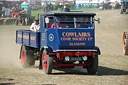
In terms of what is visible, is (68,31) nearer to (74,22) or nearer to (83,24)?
(74,22)

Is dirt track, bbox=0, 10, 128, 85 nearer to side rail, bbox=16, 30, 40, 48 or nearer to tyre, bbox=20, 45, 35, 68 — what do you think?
tyre, bbox=20, 45, 35, 68

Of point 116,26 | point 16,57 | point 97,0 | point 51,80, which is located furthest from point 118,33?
point 97,0

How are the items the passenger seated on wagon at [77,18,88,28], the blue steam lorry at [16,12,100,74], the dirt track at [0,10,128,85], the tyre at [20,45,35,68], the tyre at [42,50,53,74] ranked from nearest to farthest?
the dirt track at [0,10,128,85] → the tyre at [42,50,53,74] → the blue steam lorry at [16,12,100,74] → the passenger seated on wagon at [77,18,88,28] → the tyre at [20,45,35,68]

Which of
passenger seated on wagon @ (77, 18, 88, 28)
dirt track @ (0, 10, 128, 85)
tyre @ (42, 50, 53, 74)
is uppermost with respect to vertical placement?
passenger seated on wagon @ (77, 18, 88, 28)

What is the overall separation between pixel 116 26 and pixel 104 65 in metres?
19.6

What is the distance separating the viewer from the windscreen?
12.6 metres

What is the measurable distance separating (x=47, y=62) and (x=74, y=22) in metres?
1.66

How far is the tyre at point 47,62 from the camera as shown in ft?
39.7

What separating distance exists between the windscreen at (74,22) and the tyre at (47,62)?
1064mm

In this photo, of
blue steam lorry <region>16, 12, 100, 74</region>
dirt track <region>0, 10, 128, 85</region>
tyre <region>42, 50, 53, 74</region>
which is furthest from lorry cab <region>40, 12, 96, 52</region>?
dirt track <region>0, 10, 128, 85</region>

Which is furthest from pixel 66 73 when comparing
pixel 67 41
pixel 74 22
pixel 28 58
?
pixel 28 58

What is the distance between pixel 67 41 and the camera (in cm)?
1227

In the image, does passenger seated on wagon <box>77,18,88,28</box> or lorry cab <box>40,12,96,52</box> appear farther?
passenger seated on wagon <box>77,18,88,28</box>

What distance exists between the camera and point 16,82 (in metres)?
10.4
